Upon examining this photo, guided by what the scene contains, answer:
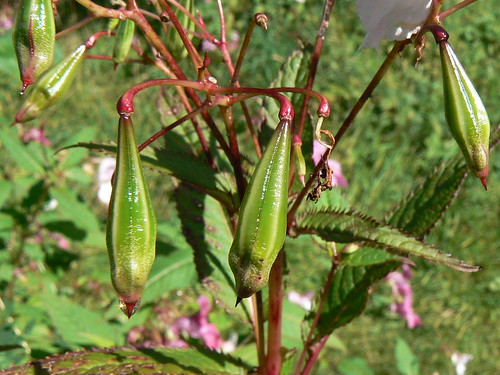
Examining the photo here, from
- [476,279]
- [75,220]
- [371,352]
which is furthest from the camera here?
[476,279]

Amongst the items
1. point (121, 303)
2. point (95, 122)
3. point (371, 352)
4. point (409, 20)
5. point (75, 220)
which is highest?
point (95, 122)

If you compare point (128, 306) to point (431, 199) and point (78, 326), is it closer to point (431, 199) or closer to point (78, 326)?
point (431, 199)

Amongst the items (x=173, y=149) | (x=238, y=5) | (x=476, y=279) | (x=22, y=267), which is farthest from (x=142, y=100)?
(x=173, y=149)

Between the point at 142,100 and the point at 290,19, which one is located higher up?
the point at 290,19

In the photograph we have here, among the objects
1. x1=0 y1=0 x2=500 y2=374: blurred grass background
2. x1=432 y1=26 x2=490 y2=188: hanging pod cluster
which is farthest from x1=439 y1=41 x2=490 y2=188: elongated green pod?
x1=0 y1=0 x2=500 y2=374: blurred grass background

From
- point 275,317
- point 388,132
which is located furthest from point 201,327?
point 388,132

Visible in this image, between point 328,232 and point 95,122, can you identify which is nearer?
point 328,232

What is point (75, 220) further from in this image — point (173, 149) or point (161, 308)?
point (173, 149)

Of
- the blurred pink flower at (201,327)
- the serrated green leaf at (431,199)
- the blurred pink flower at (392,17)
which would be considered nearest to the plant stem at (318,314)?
the serrated green leaf at (431,199)

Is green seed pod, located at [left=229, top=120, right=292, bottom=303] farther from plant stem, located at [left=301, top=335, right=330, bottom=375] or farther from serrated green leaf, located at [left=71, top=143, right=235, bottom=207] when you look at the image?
plant stem, located at [left=301, top=335, right=330, bottom=375]
